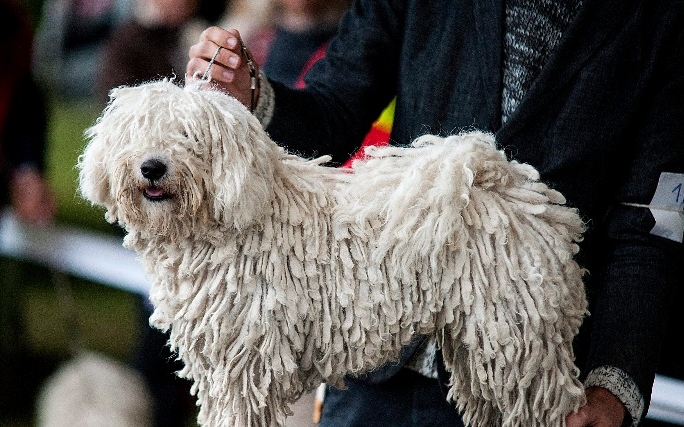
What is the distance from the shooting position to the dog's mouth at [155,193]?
→ 2.60 ft

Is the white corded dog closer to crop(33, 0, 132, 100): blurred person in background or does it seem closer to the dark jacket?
the dark jacket

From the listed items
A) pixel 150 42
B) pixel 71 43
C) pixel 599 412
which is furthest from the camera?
pixel 71 43

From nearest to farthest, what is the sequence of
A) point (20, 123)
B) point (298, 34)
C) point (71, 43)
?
point (298, 34), point (20, 123), point (71, 43)

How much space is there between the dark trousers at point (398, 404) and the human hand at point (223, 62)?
431 mm

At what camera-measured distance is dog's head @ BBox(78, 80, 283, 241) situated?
80 cm

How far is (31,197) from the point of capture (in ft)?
8.38

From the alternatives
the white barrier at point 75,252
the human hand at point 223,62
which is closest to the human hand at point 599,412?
the human hand at point 223,62

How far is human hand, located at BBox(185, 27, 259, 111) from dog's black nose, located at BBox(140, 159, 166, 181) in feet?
0.58

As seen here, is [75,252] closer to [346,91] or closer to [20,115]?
[20,115]

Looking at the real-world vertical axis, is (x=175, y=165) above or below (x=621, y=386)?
above

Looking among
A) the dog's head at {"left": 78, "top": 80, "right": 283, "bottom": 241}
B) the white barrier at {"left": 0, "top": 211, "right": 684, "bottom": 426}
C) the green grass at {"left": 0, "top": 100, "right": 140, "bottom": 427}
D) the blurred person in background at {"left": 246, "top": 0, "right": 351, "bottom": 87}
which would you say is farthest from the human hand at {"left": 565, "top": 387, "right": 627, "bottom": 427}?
the green grass at {"left": 0, "top": 100, "right": 140, "bottom": 427}

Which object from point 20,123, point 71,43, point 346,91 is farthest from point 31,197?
point 346,91

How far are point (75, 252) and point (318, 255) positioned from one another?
8.03 feet

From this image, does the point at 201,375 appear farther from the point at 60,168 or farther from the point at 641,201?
the point at 60,168
